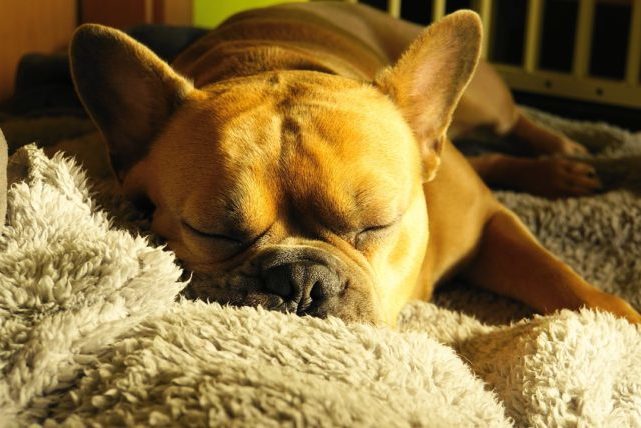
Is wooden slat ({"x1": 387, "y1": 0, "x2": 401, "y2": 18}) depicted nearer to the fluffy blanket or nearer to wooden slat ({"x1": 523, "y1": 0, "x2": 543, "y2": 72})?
wooden slat ({"x1": 523, "y1": 0, "x2": 543, "y2": 72})

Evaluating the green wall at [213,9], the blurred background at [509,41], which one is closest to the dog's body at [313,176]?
the blurred background at [509,41]

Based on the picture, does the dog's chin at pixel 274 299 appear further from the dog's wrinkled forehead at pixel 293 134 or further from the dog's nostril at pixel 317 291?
the dog's wrinkled forehead at pixel 293 134

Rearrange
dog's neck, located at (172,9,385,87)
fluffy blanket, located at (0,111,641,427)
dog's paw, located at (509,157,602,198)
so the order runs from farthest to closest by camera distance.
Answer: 1. dog's paw, located at (509,157,602,198)
2. dog's neck, located at (172,9,385,87)
3. fluffy blanket, located at (0,111,641,427)

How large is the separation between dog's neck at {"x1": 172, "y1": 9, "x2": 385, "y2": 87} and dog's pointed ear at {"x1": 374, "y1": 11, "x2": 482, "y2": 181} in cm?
22

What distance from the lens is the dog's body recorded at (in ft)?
3.70

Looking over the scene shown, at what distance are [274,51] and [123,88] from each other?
1.25 feet

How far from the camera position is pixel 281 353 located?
881mm

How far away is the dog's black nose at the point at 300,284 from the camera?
1.05 metres

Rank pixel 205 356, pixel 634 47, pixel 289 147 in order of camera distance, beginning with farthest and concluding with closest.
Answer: pixel 634 47, pixel 289 147, pixel 205 356

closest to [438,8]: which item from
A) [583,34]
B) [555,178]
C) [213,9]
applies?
[583,34]

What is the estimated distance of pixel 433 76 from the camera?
1446 mm

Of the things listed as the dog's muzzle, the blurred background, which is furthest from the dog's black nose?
the blurred background

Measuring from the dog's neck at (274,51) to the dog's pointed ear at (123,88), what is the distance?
0.74 feet

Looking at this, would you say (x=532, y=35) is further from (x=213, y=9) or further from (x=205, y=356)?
(x=205, y=356)
